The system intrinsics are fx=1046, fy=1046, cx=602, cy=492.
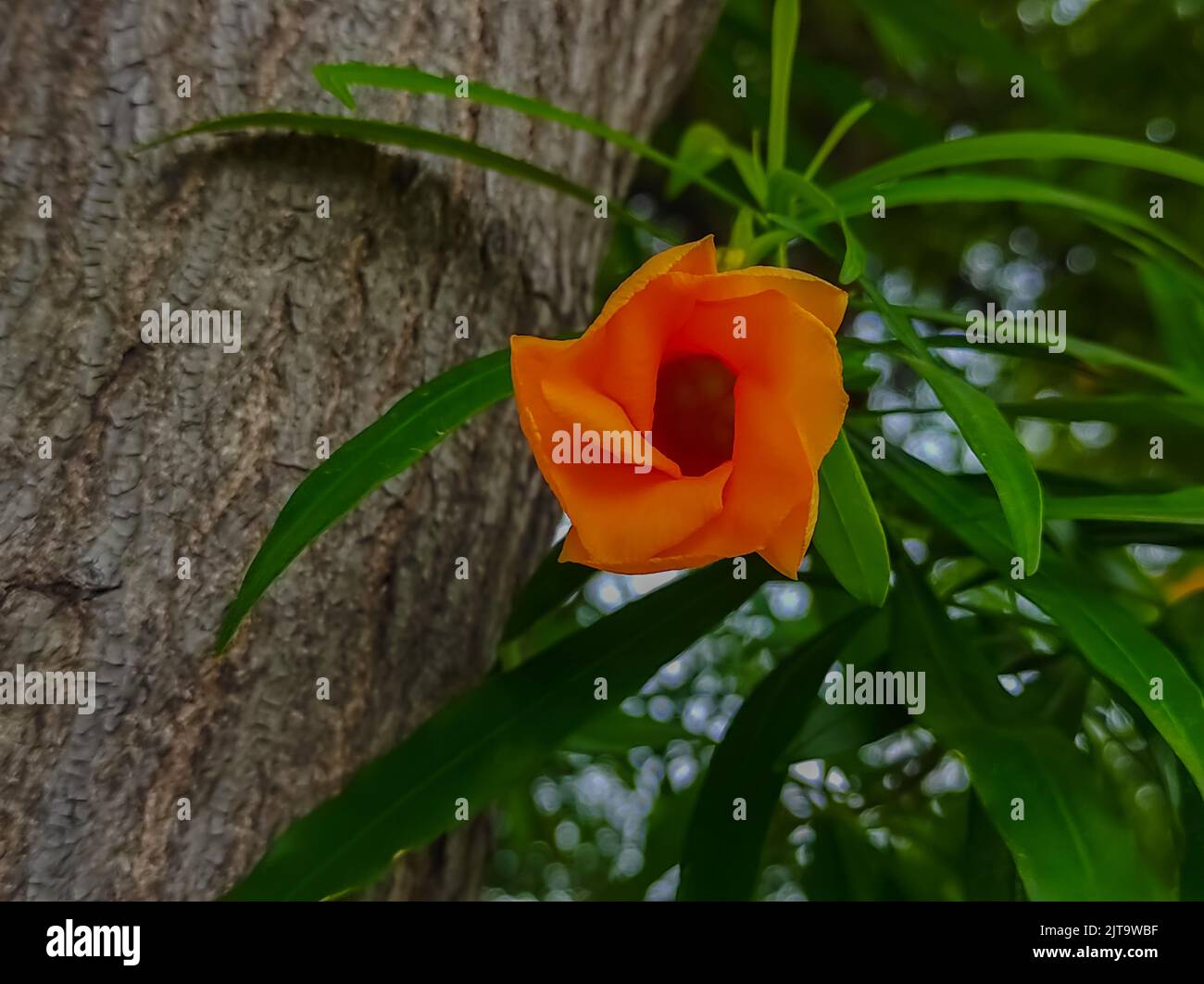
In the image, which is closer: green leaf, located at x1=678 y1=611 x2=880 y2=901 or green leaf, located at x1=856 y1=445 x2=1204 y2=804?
green leaf, located at x1=856 y1=445 x2=1204 y2=804

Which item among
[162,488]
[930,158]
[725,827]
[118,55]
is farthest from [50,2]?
[725,827]

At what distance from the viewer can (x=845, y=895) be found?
0.96 m

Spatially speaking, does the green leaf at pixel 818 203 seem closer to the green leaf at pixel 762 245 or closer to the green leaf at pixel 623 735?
the green leaf at pixel 762 245

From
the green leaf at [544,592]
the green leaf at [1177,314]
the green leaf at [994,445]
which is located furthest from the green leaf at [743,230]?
the green leaf at [1177,314]

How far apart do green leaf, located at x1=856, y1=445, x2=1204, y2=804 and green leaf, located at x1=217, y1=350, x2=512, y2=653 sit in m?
0.26

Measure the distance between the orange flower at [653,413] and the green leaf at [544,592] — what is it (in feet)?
0.82

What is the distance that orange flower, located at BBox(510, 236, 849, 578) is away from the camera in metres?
0.43

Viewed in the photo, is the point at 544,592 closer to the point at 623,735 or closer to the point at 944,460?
the point at 623,735

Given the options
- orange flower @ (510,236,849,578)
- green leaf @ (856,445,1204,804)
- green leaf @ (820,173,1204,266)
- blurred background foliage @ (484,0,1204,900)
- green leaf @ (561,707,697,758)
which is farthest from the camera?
green leaf @ (561,707,697,758)

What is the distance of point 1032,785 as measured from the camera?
0.57 meters

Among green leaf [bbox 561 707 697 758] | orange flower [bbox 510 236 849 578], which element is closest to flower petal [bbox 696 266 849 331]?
orange flower [bbox 510 236 849 578]

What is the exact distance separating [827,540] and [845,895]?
551mm

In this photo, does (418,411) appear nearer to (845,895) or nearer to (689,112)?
(845,895)

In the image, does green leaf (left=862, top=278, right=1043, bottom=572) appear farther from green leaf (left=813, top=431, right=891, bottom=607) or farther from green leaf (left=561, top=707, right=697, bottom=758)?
green leaf (left=561, top=707, right=697, bottom=758)
